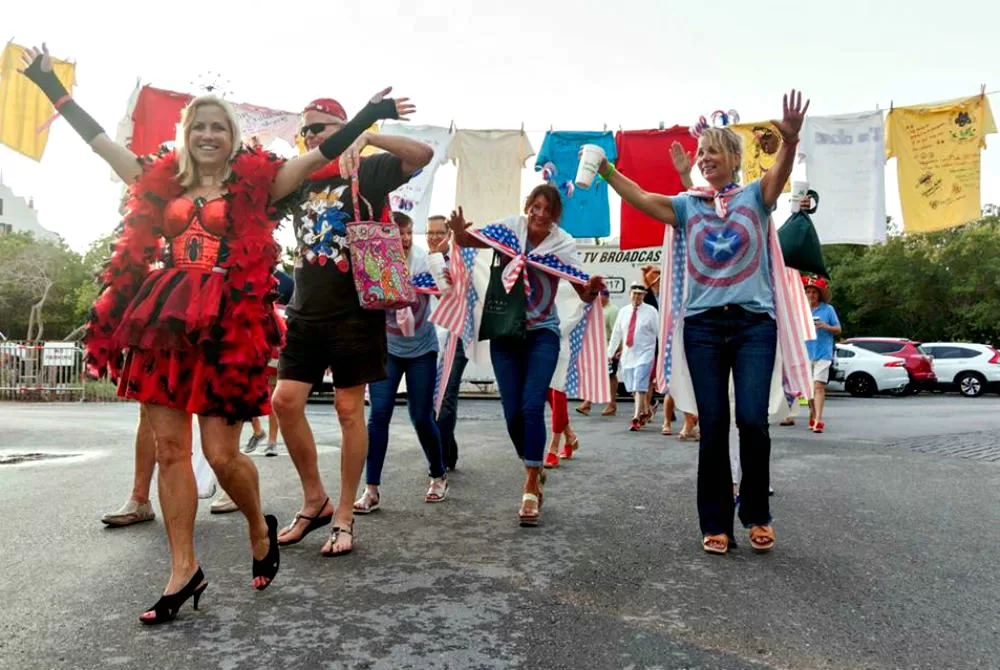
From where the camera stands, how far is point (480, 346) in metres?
5.43

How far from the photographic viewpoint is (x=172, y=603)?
8.82ft

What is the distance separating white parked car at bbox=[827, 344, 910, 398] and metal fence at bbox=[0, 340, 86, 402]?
19193 millimetres

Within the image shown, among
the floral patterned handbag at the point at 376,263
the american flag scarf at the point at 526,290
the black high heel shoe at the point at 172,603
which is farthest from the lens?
the american flag scarf at the point at 526,290

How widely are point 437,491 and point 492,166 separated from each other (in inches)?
356

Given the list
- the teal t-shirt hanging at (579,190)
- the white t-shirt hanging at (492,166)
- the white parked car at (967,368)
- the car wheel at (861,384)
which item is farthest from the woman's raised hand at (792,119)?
the white parked car at (967,368)

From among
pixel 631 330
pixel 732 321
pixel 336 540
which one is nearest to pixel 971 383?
pixel 631 330

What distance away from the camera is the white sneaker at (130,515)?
13.5ft

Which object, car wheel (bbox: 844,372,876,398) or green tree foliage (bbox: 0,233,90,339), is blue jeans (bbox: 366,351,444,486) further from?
green tree foliage (bbox: 0,233,90,339)

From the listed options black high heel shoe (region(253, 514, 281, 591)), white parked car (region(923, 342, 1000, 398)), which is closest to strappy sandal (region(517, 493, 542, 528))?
black high heel shoe (region(253, 514, 281, 591))

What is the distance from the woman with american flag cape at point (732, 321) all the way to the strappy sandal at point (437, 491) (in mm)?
1705

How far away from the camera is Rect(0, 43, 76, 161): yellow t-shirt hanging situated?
33.8 feet

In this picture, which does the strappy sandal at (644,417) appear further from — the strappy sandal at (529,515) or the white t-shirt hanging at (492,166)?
→ the strappy sandal at (529,515)

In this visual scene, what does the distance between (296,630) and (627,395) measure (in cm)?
1676

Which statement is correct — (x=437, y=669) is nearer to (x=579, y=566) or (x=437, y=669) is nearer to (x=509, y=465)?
(x=579, y=566)
